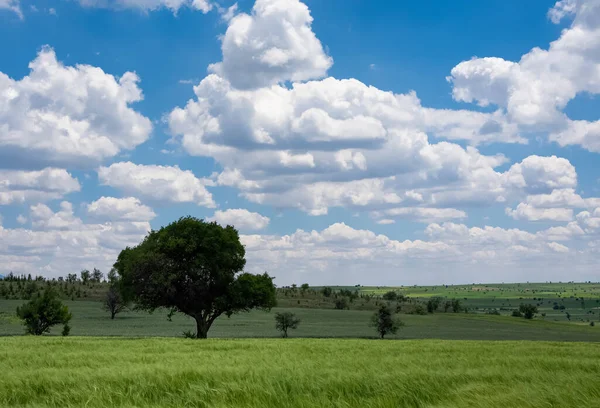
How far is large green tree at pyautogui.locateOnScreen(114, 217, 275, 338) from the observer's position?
160 feet

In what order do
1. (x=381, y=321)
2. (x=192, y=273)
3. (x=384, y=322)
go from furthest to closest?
(x=381, y=321) < (x=384, y=322) < (x=192, y=273)

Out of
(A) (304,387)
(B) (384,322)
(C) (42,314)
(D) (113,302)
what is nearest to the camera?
(A) (304,387)

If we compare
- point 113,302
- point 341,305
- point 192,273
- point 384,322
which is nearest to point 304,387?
point 192,273

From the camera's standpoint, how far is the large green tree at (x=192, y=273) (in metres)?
48.8

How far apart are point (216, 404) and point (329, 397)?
2168 millimetres

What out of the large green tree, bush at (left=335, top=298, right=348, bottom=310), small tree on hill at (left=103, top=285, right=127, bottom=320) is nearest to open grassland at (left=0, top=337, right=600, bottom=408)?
the large green tree

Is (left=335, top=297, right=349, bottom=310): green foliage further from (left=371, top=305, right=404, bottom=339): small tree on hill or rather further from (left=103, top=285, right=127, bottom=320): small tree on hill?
(left=371, top=305, right=404, bottom=339): small tree on hill

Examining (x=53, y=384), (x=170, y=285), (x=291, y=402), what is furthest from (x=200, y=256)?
(x=291, y=402)

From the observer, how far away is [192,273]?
164ft

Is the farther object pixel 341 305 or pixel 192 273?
pixel 341 305

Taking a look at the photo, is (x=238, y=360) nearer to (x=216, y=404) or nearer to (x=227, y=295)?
(x=216, y=404)

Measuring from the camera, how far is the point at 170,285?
48.3 metres

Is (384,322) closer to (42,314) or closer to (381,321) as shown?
(381,321)

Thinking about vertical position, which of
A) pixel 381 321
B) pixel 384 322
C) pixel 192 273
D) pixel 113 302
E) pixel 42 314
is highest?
pixel 192 273
